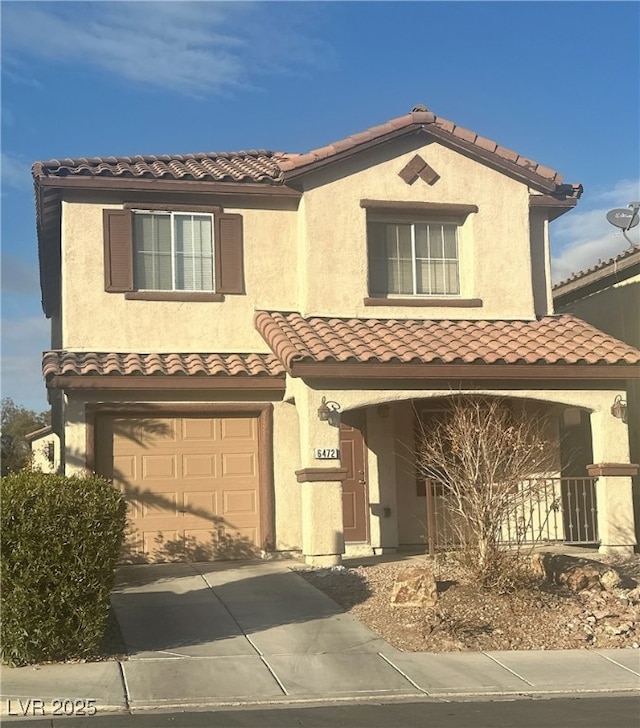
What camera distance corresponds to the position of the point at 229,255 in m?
15.7

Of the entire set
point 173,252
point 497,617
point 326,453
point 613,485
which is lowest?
point 497,617

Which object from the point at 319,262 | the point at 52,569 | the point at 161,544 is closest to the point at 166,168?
the point at 319,262

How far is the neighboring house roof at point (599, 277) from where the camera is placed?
60.5 ft

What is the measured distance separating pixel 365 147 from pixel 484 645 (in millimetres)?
8686

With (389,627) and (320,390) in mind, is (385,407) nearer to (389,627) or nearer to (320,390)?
(320,390)

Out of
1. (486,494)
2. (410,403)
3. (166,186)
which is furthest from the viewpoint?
(410,403)

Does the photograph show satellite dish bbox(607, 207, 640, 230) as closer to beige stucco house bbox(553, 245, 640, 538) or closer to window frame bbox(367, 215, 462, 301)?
beige stucco house bbox(553, 245, 640, 538)

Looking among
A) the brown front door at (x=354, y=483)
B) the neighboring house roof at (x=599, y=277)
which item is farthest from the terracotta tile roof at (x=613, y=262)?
the brown front door at (x=354, y=483)

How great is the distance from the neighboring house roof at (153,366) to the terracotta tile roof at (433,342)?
0.52 meters

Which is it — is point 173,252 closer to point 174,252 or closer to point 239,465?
point 174,252

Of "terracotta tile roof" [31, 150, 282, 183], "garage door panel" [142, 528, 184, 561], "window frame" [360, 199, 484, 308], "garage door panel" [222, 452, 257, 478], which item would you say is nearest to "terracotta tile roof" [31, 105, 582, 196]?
"terracotta tile roof" [31, 150, 282, 183]

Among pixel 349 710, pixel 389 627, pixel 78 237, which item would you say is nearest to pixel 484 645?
pixel 389 627

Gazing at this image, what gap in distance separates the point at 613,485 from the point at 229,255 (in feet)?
22.8

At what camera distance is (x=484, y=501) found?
11.3 metres
